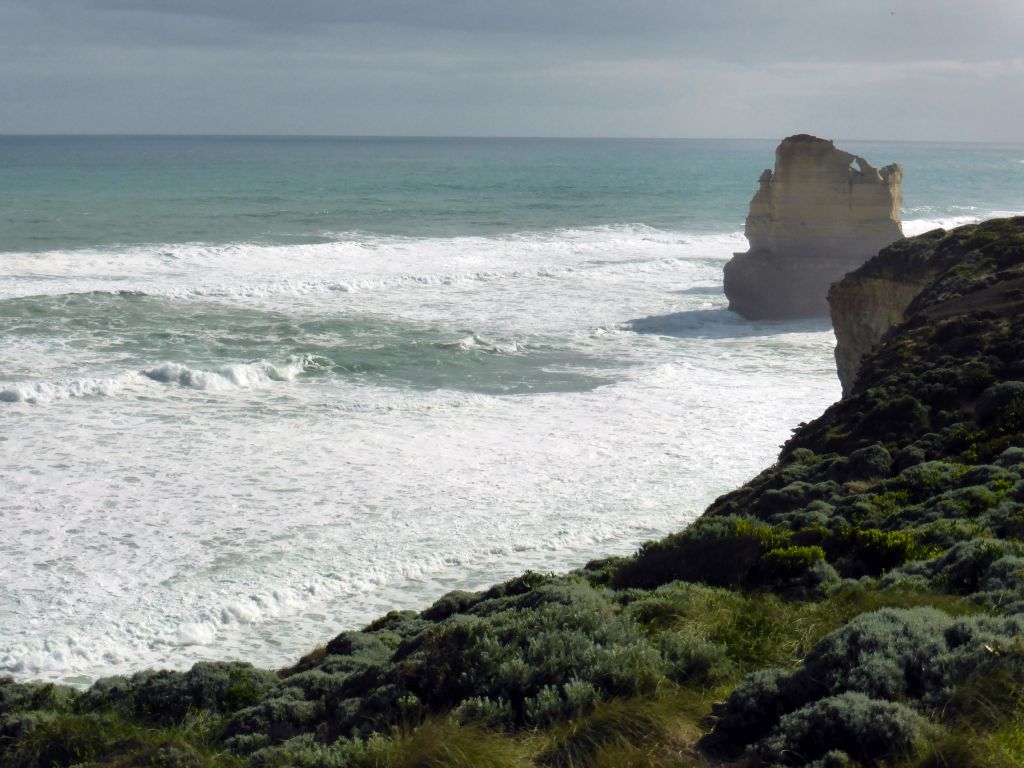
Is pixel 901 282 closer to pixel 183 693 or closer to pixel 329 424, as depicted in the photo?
pixel 329 424

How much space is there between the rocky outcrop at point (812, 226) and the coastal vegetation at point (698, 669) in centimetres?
2064

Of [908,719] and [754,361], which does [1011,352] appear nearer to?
[908,719]

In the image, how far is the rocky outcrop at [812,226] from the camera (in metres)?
30.9

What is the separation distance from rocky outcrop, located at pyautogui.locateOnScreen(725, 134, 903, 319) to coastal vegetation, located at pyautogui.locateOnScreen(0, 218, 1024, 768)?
20.6 metres

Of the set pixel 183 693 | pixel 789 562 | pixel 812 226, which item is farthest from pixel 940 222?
pixel 183 693

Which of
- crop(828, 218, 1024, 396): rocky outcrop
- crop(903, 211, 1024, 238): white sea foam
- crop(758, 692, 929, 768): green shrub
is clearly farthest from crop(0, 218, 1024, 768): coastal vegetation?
crop(903, 211, 1024, 238): white sea foam

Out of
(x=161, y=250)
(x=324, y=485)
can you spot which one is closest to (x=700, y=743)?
(x=324, y=485)

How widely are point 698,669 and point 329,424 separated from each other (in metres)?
13.0

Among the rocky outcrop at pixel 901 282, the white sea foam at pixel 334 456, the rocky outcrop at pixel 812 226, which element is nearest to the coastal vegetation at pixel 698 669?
the white sea foam at pixel 334 456

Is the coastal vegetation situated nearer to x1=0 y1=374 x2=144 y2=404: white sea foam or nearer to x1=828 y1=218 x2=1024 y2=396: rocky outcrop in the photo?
x1=828 y1=218 x2=1024 y2=396: rocky outcrop

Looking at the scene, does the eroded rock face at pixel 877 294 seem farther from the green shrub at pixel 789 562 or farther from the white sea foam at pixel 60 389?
the white sea foam at pixel 60 389

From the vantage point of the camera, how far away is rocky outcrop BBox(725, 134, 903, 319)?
30.9m

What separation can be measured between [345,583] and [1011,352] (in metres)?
8.01

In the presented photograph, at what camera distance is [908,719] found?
4688 mm
